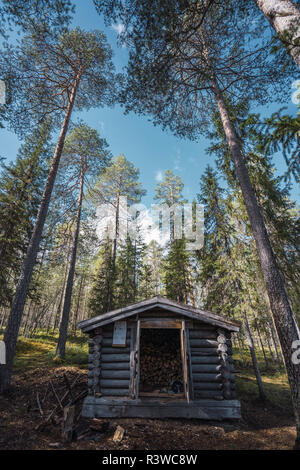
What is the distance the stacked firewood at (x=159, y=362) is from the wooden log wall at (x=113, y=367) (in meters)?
3.31

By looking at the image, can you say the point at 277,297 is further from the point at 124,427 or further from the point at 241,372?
the point at 241,372

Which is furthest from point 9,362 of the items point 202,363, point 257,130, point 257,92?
point 257,92

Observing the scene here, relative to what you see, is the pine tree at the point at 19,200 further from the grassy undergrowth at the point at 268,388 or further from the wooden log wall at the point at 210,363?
the grassy undergrowth at the point at 268,388

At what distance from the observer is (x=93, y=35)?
10.9m

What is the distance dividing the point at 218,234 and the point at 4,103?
1269 cm

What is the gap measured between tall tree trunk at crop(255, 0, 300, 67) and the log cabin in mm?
7334

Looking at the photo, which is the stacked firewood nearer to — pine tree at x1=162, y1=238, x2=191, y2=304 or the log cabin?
the log cabin

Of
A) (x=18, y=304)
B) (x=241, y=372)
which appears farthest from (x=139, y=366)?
(x=241, y=372)

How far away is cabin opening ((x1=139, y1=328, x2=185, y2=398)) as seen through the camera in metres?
10.4

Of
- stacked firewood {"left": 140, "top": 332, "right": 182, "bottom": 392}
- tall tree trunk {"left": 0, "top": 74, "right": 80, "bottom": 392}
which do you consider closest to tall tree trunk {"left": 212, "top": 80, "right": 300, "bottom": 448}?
stacked firewood {"left": 140, "top": 332, "right": 182, "bottom": 392}

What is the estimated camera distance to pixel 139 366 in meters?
7.76

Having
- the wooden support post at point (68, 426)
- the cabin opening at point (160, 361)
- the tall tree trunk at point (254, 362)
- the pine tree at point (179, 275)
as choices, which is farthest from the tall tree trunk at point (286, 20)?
the pine tree at point (179, 275)

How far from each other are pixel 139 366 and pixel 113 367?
3.17 feet
